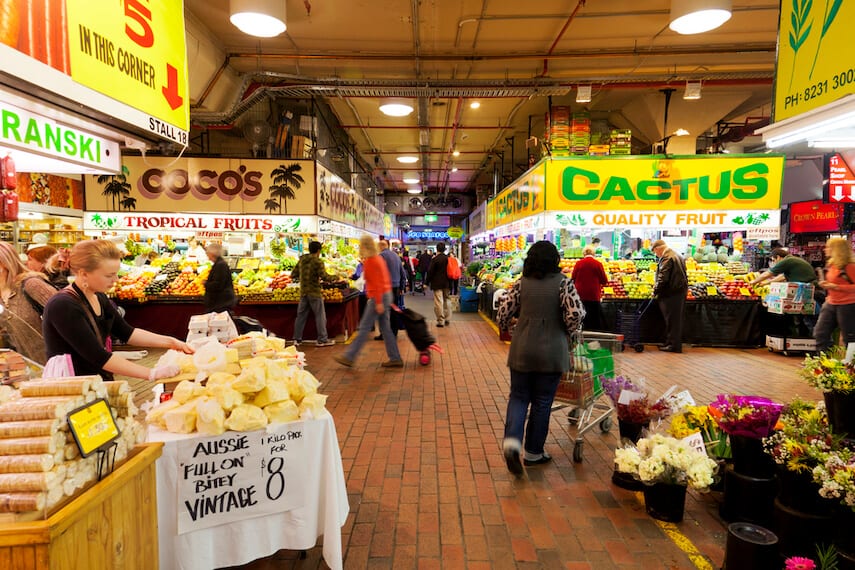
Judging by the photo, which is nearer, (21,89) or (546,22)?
(21,89)

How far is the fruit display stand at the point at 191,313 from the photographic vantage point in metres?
9.01

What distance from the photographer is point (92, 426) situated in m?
1.72

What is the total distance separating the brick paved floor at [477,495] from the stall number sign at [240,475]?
0.56 metres

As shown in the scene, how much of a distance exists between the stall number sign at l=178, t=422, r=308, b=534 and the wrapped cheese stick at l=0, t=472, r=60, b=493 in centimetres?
86

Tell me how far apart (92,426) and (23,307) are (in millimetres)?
2760

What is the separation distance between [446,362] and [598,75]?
5855 mm

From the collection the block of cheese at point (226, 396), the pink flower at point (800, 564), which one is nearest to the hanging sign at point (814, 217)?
the pink flower at point (800, 564)

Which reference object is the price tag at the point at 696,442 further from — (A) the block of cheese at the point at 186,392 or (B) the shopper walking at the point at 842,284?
(B) the shopper walking at the point at 842,284

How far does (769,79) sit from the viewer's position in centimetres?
890

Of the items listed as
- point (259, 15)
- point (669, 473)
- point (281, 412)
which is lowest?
point (669, 473)

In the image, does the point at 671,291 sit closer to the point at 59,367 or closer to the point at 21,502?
the point at 59,367

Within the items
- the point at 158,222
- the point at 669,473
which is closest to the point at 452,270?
the point at 158,222

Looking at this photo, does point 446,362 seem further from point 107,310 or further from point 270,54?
point 270,54

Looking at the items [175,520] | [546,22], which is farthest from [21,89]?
[546,22]
